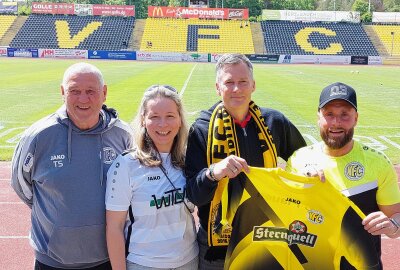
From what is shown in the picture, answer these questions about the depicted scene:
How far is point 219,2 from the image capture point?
96.9 meters

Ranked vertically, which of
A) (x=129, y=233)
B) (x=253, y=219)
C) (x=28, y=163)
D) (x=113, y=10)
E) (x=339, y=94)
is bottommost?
(x=113, y=10)

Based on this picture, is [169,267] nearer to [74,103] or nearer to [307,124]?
[74,103]

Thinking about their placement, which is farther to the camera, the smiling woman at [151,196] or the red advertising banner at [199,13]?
the red advertising banner at [199,13]

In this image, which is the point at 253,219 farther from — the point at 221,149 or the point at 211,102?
the point at 211,102

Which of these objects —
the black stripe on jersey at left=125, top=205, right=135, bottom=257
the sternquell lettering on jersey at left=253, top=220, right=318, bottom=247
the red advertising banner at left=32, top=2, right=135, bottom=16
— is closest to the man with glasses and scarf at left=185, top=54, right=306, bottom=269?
the sternquell lettering on jersey at left=253, top=220, right=318, bottom=247

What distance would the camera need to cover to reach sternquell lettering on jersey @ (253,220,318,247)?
297cm

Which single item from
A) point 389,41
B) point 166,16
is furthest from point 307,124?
point 166,16

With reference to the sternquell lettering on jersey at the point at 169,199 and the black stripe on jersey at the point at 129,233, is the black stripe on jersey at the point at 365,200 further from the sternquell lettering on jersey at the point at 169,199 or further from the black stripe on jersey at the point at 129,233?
the black stripe on jersey at the point at 129,233

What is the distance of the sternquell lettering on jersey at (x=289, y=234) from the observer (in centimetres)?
297

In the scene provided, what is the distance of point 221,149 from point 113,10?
235 ft

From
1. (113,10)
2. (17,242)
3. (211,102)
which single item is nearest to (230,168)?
(17,242)

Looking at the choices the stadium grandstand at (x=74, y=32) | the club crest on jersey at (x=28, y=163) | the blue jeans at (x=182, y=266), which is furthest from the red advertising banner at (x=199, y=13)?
the blue jeans at (x=182, y=266)

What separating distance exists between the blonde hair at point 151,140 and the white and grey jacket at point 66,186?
312mm

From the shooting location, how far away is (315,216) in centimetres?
291
